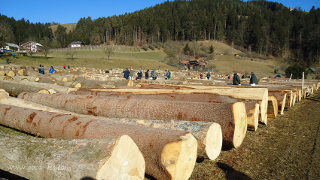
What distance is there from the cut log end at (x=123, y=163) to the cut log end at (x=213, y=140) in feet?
3.78

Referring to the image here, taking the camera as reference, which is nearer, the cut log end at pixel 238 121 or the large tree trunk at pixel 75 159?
the large tree trunk at pixel 75 159

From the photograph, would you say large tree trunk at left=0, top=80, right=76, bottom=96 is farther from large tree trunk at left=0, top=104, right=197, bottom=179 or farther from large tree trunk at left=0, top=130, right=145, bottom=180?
large tree trunk at left=0, top=130, right=145, bottom=180

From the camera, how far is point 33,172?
2395 millimetres

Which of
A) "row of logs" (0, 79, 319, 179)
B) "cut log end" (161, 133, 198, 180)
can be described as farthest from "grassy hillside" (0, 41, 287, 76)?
"cut log end" (161, 133, 198, 180)

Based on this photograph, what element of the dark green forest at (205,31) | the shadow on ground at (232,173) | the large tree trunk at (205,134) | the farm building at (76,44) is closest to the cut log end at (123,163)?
the large tree trunk at (205,134)

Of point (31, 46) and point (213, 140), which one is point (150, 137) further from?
point (31, 46)

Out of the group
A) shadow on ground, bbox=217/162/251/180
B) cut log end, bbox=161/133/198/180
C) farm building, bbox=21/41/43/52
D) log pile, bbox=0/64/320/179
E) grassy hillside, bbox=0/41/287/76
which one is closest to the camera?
log pile, bbox=0/64/320/179

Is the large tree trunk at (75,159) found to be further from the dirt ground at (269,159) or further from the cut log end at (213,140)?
the cut log end at (213,140)

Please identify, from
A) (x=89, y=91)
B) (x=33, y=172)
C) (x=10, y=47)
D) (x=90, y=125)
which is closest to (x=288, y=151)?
(x=90, y=125)

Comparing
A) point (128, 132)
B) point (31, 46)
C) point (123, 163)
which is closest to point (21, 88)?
point (128, 132)

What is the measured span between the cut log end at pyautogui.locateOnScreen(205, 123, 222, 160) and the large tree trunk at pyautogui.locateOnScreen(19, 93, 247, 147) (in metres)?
0.26

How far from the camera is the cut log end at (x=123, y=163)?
2.11 m

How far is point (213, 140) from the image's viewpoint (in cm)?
322

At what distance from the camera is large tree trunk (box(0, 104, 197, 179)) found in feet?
8.20
